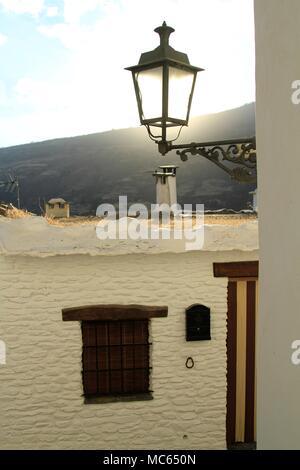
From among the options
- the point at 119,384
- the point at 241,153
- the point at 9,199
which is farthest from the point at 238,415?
the point at 9,199

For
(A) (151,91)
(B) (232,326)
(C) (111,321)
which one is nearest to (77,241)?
(C) (111,321)

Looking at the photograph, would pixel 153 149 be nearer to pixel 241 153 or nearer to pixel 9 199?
pixel 9 199

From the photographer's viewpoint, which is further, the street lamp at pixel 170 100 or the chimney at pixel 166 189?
the chimney at pixel 166 189

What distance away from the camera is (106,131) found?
19641mm

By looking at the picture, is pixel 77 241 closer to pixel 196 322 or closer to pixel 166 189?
pixel 196 322

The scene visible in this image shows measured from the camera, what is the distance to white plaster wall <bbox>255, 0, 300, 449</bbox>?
139cm

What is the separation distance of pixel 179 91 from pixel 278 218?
1587mm

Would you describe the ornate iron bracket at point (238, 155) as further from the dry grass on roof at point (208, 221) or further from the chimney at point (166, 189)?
the chimney at point (166, 189)

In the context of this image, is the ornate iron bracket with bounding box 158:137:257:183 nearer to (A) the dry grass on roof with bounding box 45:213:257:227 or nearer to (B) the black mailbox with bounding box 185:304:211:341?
(A) the dry grass on roof with bounding box 45:213:257:227

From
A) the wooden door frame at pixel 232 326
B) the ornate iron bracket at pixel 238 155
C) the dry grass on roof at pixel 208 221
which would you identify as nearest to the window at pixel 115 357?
the wooden door frame at pixel 232 326

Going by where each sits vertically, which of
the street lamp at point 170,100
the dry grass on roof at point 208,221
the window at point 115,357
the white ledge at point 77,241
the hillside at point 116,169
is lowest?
the window at point 115,357

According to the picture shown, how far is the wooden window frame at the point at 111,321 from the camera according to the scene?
Result: 5.50 m

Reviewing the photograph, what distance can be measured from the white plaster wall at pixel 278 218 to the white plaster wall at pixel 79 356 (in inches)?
156

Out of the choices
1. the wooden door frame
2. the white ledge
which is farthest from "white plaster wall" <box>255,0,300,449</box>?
the wooden door frame
